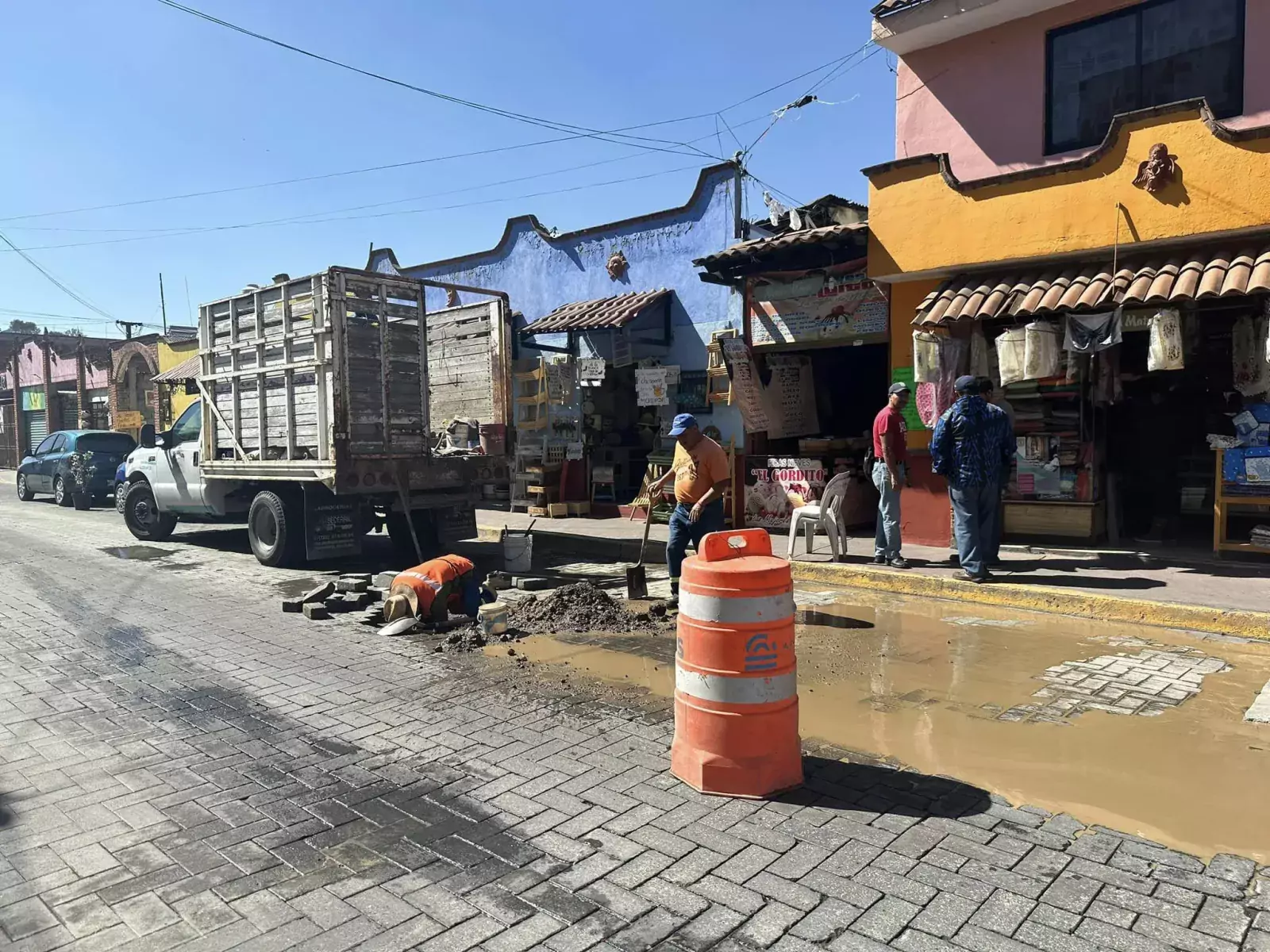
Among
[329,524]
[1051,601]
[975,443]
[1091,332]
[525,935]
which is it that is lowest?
[525,935]

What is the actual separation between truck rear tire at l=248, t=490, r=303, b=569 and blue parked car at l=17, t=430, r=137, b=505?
10.8 metres

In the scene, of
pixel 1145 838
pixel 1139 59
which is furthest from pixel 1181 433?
pixel 1145 838

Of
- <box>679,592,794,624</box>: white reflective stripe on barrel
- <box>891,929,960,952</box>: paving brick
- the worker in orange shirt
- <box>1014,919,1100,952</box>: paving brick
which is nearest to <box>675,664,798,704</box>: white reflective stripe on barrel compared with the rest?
<box>679,592,794,624</box>: white reflective stripe on barrel

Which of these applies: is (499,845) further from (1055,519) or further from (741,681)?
(1055,519)

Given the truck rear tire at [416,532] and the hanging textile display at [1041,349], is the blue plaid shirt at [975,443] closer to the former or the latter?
the hanging textile display at [1041,349]

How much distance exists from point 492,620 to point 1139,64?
849 centimetres

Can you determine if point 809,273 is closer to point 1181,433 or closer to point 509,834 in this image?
point 1181,433

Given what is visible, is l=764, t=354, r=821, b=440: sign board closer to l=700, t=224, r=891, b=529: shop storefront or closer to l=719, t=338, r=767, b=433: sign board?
l=700, t=224, r=891, b=529: shop storefront

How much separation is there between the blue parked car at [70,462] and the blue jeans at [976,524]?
17.8 meters

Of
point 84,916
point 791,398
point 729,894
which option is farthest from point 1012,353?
point 84,916

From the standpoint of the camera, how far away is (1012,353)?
28.9 ft

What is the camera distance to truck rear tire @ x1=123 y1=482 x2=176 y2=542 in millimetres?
12812

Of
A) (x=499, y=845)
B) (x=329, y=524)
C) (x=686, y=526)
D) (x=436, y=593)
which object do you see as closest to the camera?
(x=499, y=845)

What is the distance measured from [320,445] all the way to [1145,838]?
8178 mm
